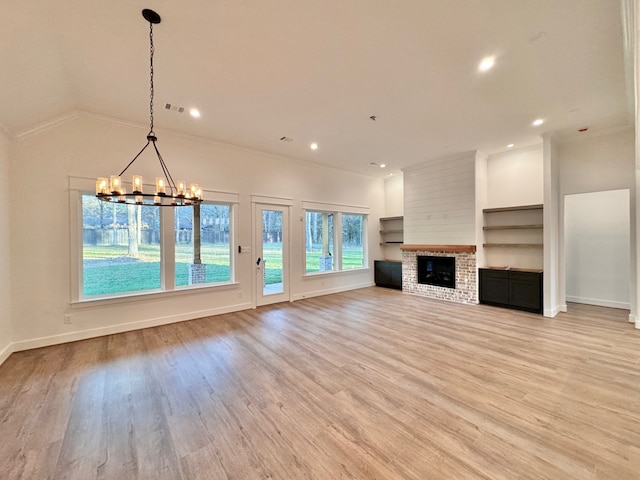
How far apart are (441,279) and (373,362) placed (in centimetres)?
417

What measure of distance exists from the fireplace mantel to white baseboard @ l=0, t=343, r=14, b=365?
24.6 ft

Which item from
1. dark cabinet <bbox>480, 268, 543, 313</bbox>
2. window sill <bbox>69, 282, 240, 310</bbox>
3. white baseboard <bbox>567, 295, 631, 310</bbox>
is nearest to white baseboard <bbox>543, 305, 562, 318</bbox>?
dark cabinet <bbox>480, 268, 543, 313</bbox>

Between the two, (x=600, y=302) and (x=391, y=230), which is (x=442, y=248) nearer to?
(x=391, y=230)

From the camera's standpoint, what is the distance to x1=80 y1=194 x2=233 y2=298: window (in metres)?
4.22

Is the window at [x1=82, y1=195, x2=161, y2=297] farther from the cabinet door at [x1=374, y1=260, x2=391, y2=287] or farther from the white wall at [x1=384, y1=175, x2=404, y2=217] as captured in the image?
the white wall at [x1=384, y1=175, x2=404, y2=217]

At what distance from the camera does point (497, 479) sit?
5.31 feet

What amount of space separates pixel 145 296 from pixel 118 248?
936mm

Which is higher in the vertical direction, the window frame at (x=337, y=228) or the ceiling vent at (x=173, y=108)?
the ceiling vent at (x=173, y=108)

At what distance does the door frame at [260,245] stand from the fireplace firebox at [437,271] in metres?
3.50

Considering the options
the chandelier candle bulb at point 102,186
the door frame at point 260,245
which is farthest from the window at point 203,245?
the chandelier candle bulb at point 102,186

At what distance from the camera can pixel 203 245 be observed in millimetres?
5250

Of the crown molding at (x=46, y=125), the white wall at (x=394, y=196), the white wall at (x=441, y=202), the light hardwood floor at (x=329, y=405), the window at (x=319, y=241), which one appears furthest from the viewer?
the white wall at (x=394, y=196)

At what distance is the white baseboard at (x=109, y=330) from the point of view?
367cm

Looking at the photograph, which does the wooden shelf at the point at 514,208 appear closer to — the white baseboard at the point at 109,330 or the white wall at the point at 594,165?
the white wall at the point at 594,165
